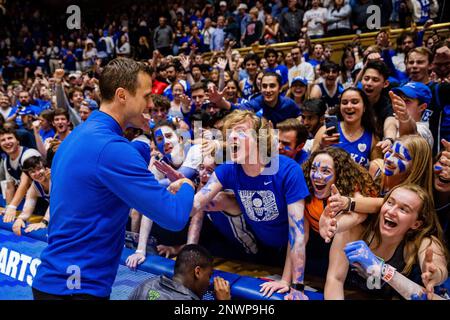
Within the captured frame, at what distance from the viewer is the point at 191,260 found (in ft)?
6.16

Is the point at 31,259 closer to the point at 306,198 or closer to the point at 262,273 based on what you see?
the point at 262,273

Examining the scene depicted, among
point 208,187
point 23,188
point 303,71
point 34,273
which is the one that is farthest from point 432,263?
point 303,71

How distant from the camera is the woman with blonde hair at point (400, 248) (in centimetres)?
168

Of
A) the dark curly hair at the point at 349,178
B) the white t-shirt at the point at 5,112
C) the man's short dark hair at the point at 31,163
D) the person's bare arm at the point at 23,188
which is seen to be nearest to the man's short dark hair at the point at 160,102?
the man's short dark hair at the point at 31,163

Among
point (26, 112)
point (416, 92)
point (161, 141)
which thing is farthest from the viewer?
point (26, 112)

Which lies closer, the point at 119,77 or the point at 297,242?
the point at 119,77

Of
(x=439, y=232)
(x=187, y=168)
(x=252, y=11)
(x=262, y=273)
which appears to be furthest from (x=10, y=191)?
(x=252, y=11)

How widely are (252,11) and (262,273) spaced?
20.9 ft

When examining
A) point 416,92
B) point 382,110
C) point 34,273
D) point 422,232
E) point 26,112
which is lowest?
point 34,273

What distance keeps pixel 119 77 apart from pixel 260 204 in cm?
107

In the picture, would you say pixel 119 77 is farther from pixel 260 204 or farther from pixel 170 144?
pixel 170 144

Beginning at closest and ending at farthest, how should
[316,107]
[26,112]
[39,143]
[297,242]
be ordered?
[297,242] < [316,107] < [39,143] < [26,112]
